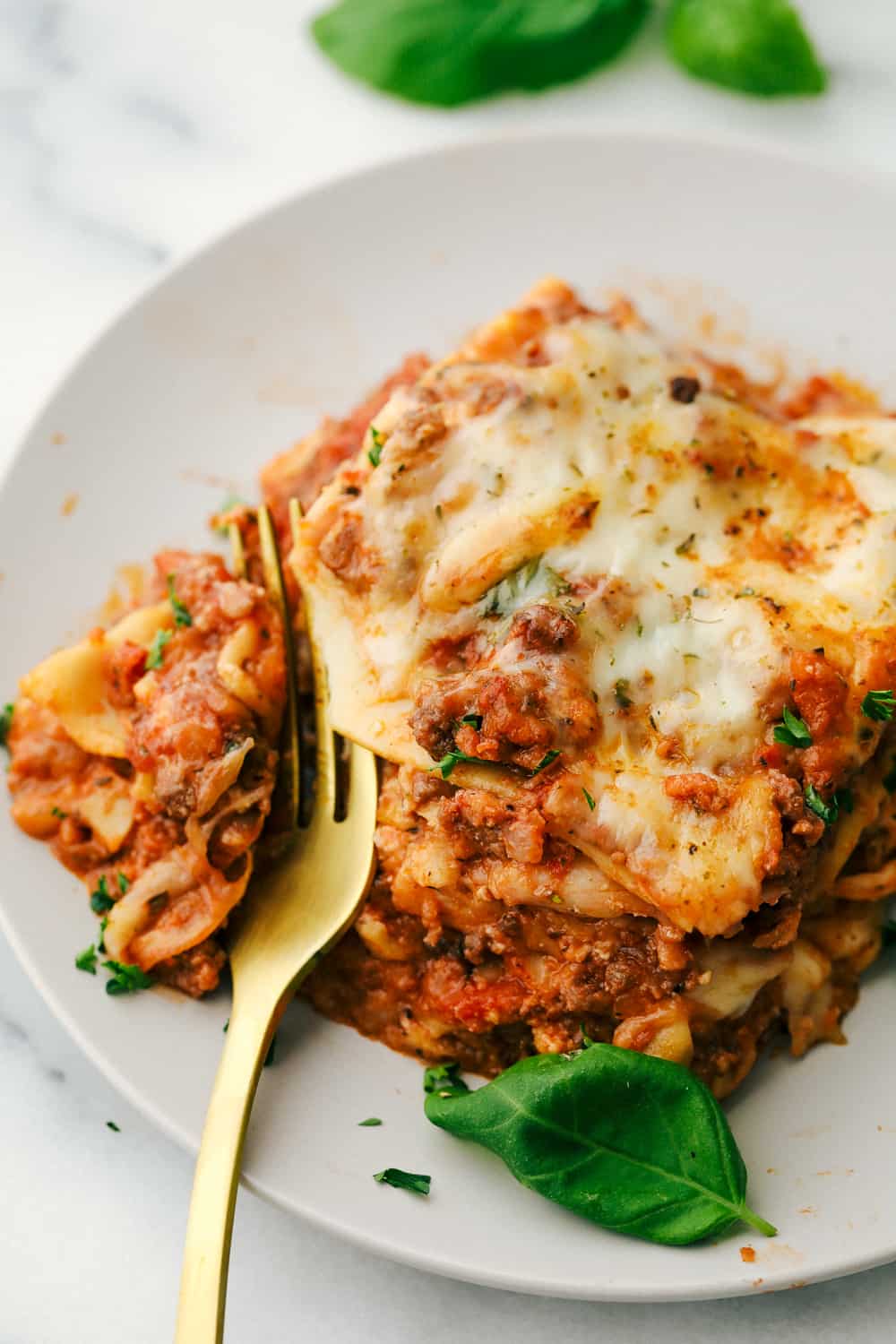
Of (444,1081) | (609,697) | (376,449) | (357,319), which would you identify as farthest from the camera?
(357,319)

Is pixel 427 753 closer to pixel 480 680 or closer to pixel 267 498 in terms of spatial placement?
pixel 480 680

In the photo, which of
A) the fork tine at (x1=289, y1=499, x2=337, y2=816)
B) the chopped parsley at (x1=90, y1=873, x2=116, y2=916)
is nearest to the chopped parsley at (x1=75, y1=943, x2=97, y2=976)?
the chopped parsley at (x1=90, y1=873, x2=116, y2=916)

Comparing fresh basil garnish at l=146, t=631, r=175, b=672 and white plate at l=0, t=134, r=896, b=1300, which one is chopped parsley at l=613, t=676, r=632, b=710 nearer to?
white plate at l=0, t=134, r=896, b=1300

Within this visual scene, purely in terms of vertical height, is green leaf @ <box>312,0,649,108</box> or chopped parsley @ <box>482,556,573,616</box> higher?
green leaf @ <box>312,0,649,108</box>

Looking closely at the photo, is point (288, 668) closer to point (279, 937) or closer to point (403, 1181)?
point (279, 937)

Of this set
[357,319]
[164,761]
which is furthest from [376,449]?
[357,319]
